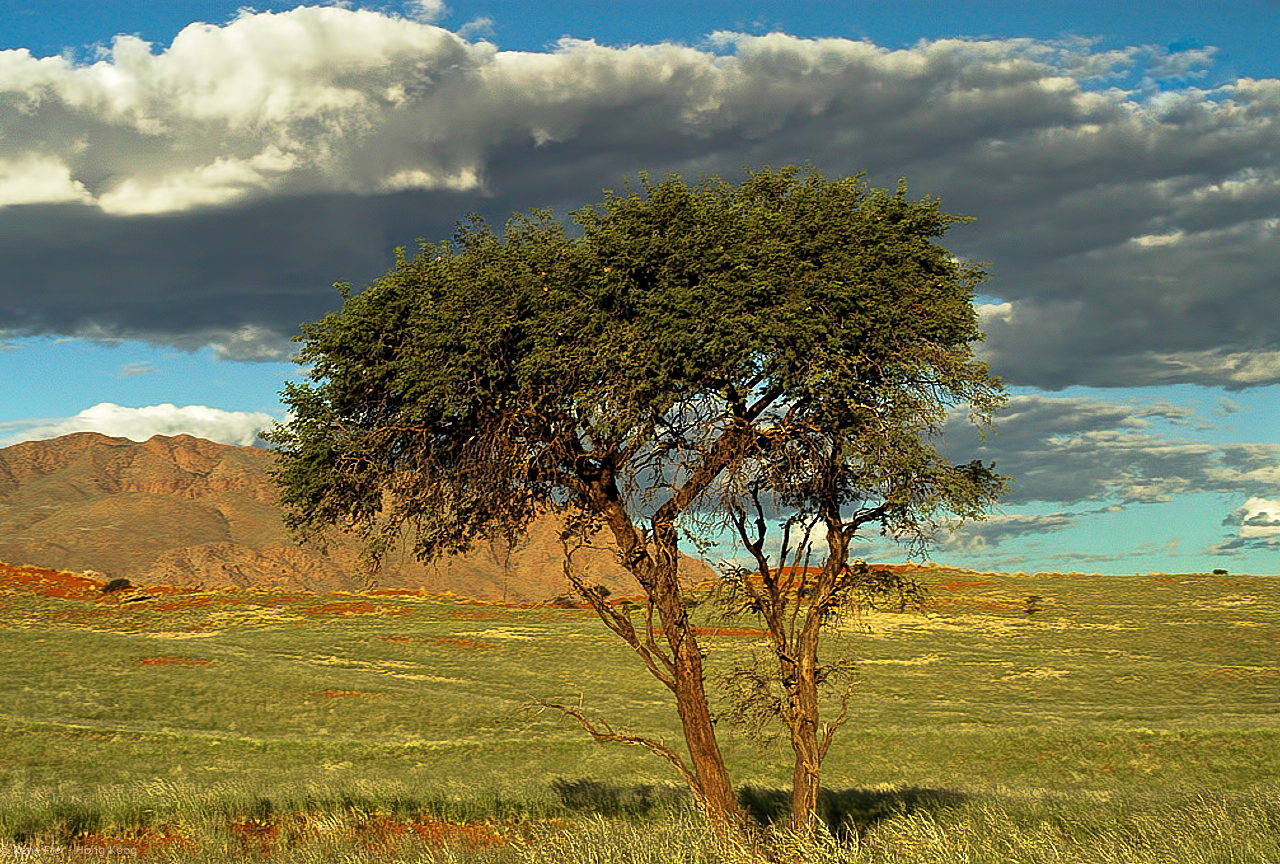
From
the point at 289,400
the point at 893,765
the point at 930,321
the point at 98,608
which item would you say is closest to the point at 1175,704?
the point at 893,765

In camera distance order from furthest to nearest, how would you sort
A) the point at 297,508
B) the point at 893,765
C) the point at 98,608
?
the point at 98,608, the point at 893,765, the point at 297,508

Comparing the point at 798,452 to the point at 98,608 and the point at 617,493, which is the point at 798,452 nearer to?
the point at 617,493

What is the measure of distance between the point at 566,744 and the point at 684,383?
20.6 meters

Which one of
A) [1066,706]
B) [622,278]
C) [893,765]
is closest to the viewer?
[622,278]

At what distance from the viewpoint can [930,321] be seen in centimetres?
1747

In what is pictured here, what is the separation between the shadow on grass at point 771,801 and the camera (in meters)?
22.2

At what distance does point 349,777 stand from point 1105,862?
21726 millimetres

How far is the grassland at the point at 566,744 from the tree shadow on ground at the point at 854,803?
0.49 feet

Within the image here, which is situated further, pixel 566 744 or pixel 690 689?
pixel 566 744

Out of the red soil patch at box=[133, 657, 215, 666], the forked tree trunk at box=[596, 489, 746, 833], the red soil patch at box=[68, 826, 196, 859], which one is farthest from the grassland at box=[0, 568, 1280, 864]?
the forked tree trunk at box=[596, 489, 746, 833]

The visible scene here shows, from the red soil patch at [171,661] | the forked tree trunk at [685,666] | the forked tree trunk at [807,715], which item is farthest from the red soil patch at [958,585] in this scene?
the forked tree trunk at [685,666]

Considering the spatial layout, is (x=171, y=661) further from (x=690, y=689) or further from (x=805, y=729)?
(x=805, y=729)

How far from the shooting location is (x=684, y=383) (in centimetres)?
1755

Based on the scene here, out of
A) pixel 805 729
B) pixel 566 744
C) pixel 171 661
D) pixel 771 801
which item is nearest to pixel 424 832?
pixel 805 729
